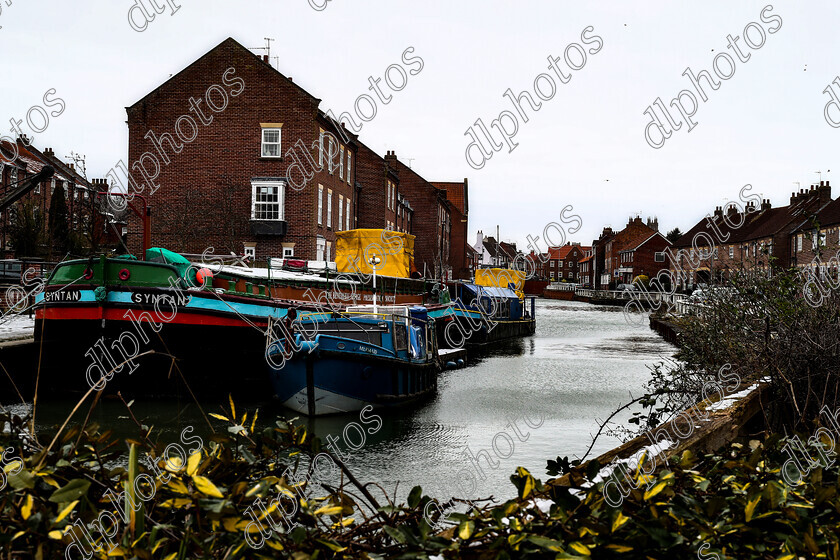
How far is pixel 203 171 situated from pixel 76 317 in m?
17.5

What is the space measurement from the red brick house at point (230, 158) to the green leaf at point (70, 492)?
30.2 metres

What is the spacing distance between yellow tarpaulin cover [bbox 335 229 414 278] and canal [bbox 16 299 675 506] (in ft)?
15.9

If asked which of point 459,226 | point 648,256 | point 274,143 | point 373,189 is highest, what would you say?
point 459,226

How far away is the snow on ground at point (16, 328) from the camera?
742 inches

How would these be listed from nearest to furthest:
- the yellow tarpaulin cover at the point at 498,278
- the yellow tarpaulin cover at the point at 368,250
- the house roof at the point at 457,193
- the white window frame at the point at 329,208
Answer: the yellow tarpaulin cover at the point at 368,250 → the white window frame at the point at 329,208 → the yellow tarpaulin cover at the point at 498,278 → the house roof at the point at 457,193

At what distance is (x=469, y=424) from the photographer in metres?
16.7

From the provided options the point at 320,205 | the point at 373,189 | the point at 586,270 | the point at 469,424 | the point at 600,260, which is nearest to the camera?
the point at 469,424

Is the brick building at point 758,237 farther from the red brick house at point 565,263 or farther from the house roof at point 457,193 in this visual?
the red brick house at point 565,263

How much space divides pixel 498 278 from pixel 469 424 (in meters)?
35.9

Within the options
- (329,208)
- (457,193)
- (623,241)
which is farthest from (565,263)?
(329,208)

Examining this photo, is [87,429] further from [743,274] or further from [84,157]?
[84,157]

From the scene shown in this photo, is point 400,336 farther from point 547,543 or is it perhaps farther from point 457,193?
point 457,193

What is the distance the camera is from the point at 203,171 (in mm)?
32750

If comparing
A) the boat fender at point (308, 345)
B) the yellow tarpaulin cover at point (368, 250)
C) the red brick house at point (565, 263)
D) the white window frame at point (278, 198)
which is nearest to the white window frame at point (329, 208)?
the white window frame at point (278, 198)
